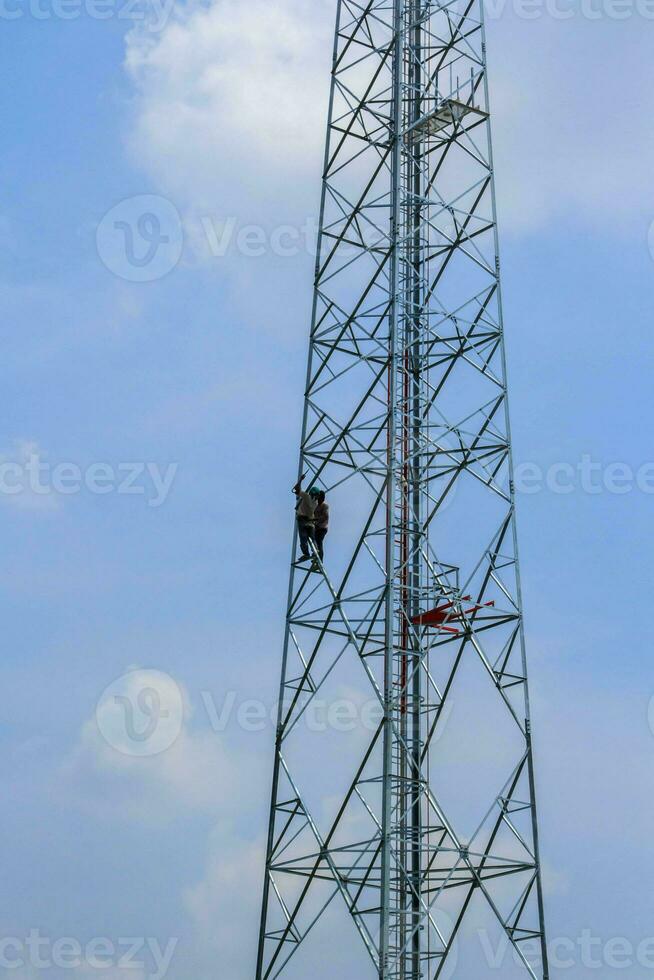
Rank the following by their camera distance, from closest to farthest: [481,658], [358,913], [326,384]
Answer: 1. [358,913]
2. [481,658]
3. [326,384]

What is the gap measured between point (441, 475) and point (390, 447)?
5.77ft

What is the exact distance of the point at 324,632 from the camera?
94.4ft

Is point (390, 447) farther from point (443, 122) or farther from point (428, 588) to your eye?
point (443, 122)

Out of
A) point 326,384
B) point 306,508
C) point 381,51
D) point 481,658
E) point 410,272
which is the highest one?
point 381,51

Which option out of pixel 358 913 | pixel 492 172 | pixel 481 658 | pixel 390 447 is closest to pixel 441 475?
pixel 390 447

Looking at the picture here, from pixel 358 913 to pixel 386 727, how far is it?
328 centimetres

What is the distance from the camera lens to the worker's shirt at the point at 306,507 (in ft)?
97.2

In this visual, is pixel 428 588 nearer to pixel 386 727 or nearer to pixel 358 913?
pixel 386 727

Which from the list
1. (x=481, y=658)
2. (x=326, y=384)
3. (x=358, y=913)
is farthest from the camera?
(x=326, y=384)

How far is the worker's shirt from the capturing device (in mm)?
29641

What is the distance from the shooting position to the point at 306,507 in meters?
29.7

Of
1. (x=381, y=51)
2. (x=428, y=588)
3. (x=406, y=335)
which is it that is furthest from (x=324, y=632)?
(x=381, y=51)

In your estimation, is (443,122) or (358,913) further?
(443,122)

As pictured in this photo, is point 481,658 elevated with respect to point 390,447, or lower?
lower
